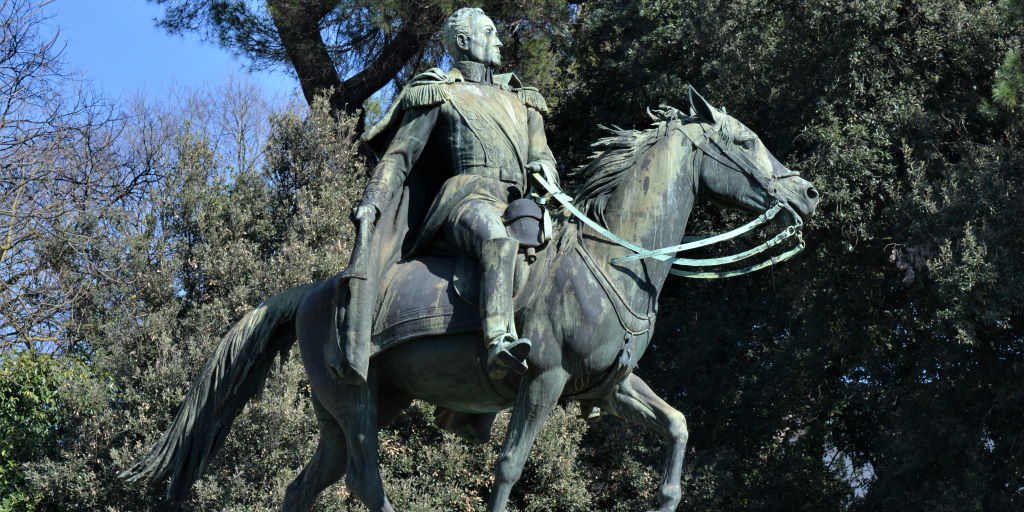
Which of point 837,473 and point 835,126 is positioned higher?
point 835,126

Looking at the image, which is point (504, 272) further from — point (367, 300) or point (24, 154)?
point (24, 154)

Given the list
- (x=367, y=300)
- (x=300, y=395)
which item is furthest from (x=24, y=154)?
(x=367, y=300)

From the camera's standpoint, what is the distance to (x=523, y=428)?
18.6 ft

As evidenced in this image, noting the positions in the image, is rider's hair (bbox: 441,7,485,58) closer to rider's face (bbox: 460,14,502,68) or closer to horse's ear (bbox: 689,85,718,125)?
rider's face (bbox: 460,14,502,68)

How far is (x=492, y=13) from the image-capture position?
15.9m

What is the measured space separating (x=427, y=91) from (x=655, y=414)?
1807 mm

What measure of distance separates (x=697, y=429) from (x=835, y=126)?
393 cm

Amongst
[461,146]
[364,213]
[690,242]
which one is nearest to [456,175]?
[461,146]

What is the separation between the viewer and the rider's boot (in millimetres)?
5422

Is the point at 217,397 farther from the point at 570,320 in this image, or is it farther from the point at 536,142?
the point at 536,142

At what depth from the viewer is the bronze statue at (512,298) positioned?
18.9 feet

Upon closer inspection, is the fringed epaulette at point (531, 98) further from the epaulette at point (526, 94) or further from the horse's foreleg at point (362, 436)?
the horse's foreleg at point (362, 436)

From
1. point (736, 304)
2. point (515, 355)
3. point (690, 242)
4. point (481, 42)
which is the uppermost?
point (736, 304)

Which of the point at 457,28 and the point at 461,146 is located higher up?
the point at 457,28
